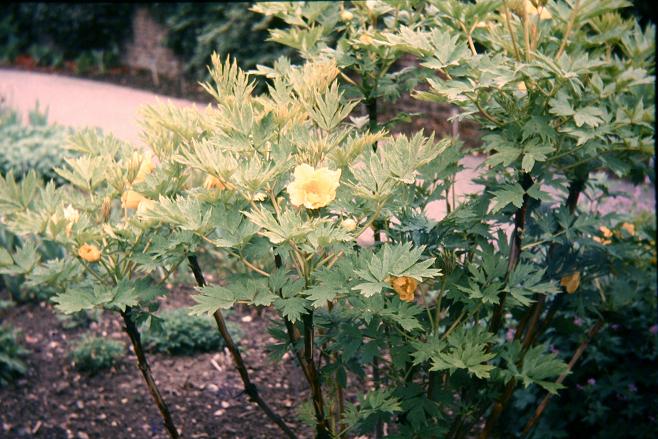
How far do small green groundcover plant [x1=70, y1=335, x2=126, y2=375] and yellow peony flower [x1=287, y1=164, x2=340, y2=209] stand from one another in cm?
210

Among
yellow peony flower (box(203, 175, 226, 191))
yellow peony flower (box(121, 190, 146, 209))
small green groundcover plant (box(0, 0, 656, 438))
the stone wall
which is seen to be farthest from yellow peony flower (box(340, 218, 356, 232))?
the stone wall

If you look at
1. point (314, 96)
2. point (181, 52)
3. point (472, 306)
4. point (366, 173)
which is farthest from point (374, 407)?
point (181, 52)

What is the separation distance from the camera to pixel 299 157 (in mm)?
1773

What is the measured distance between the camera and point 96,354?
11.3 feet

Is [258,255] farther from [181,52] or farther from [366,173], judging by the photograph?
[181,52]

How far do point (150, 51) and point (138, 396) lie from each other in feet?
34.4

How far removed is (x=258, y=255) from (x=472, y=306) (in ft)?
2.03

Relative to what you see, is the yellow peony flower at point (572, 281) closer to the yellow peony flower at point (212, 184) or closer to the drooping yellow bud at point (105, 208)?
the yellow peony flower at point (212, 184)

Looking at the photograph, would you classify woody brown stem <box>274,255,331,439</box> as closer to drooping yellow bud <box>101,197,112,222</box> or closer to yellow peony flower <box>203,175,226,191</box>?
yellow peony flower <box>203,175,226,191</box>

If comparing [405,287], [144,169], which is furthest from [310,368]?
[144,169]

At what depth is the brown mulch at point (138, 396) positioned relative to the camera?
306 centimetres

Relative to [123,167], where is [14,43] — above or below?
below

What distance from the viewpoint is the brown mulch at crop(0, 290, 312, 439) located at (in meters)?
3.06

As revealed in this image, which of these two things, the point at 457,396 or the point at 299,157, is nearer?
the point at 299,157
